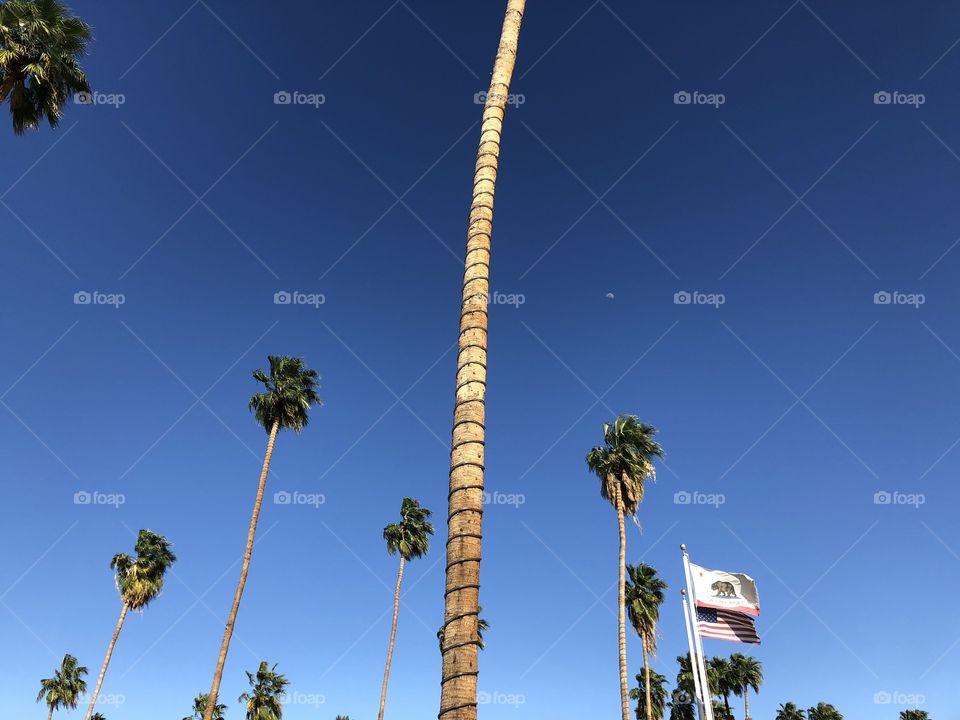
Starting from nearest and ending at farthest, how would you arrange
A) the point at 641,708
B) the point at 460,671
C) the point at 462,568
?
the point at 460,671, the point at 462,568, the point at 641,708

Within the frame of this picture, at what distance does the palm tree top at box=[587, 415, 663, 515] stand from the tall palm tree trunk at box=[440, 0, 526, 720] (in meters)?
22.9

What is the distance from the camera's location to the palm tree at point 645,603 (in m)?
35.0

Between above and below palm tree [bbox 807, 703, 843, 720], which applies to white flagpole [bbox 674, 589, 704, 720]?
below

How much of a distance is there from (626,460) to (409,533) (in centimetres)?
2131

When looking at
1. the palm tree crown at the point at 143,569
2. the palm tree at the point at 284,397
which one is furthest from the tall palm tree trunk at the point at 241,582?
the palm tree crown at the point at 143,569

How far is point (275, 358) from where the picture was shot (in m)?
33.8

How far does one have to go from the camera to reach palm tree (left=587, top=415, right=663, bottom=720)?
97.2ft

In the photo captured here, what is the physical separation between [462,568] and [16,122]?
22.6 meters

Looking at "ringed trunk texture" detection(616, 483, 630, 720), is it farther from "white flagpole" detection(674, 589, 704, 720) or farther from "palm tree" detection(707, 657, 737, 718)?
"palm tree" detection(707, 657, 737, 718)

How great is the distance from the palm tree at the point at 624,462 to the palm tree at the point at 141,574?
100ft

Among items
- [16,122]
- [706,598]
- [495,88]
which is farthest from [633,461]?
[16,122]

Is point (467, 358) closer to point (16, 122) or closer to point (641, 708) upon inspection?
point (16, 122)

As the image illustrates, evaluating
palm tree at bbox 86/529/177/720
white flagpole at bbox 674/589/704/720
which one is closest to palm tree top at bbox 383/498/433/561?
palm tree at bbox 86/529/177/720

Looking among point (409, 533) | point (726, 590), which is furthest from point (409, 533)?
point (726, 590)
